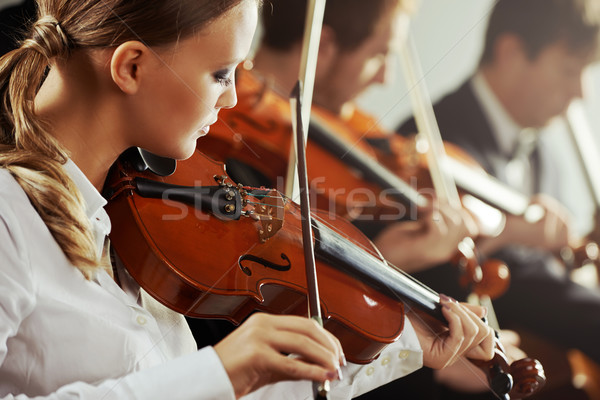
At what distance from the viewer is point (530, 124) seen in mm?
1804

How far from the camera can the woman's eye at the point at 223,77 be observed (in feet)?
2.24

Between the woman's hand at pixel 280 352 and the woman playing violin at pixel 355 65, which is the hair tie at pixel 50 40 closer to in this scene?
the woman's hand at pixel 280 352

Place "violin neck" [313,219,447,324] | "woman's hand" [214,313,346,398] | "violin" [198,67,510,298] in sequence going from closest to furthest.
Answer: "woman's hand" [214,313,346,398]
"violin neck" [313,219,447,324]
"violin" [198,67,510,298]

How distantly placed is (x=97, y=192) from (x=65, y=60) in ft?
0.51

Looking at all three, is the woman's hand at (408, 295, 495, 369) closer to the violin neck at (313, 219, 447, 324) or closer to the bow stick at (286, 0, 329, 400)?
the violin neck at (313, 219, 447, 324)

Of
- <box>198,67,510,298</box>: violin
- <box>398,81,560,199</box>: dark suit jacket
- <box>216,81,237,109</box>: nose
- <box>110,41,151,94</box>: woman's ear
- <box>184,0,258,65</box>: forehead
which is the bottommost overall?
<box>110,41,151,94</box>: woman's ear

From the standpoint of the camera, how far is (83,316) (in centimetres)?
60

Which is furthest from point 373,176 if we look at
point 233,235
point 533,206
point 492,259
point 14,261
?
point 14,261

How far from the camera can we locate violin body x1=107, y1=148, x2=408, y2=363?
2.37 feet

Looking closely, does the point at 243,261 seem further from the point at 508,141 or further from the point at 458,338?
the point at 508,141

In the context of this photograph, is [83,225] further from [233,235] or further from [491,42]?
[491,42]

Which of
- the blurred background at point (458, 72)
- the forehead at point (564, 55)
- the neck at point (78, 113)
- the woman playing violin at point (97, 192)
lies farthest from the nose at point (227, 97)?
the forehead at point (564, 55)

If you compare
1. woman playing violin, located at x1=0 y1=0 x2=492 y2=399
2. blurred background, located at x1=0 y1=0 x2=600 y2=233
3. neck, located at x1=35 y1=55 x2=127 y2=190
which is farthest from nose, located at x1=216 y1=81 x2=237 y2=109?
blurred background, located at x1=0 y1=0 x2=600 y2=233

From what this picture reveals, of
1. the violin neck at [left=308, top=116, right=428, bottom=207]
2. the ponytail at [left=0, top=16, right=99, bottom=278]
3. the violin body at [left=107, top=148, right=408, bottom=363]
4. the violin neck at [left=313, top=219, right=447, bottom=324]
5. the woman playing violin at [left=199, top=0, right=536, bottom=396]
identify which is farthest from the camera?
the woman playing violin at [left=199, top=0, right=536, bottom=396]
